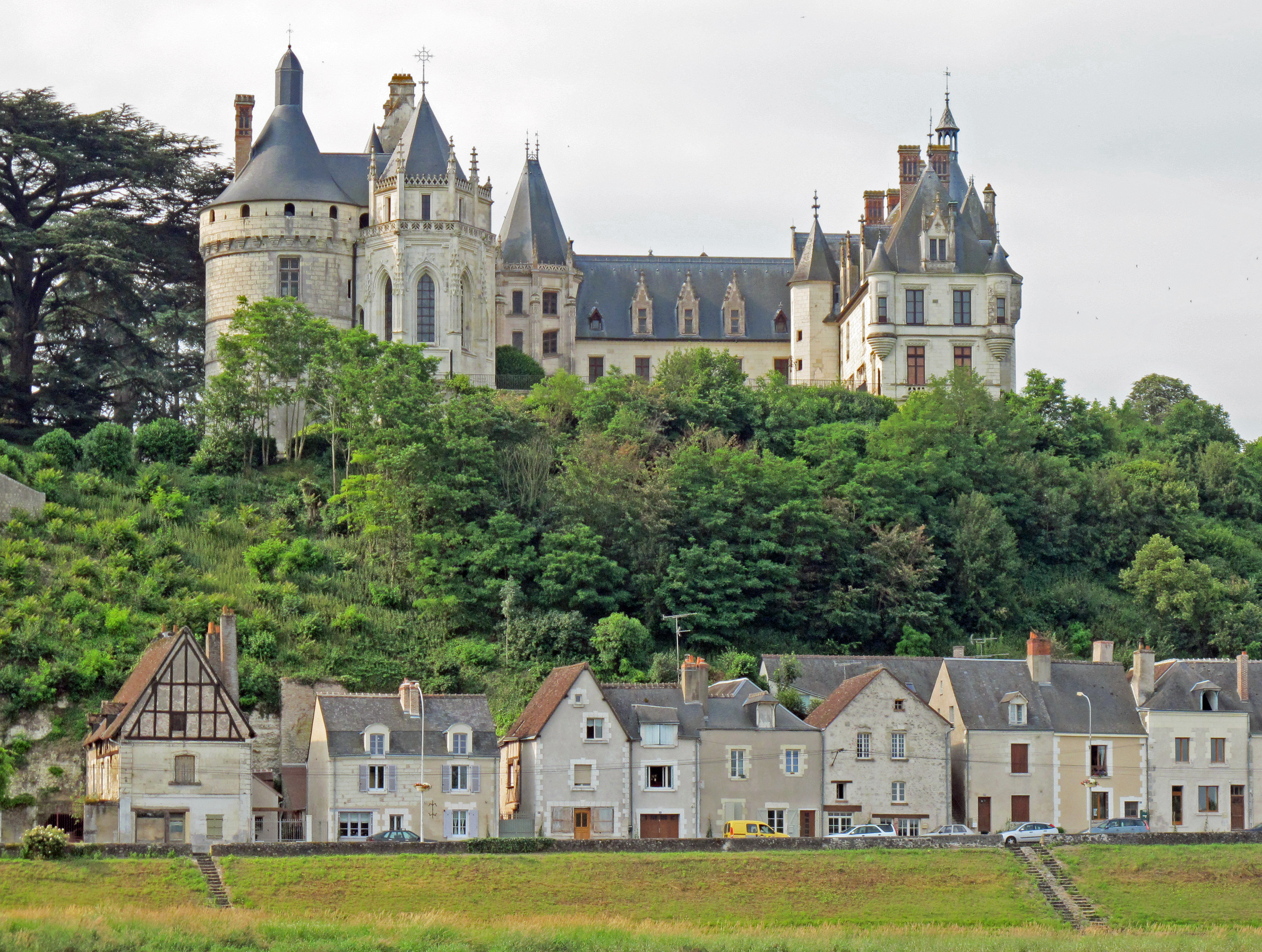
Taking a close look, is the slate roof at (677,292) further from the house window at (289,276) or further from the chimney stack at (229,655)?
the chimney stack at (229,655)

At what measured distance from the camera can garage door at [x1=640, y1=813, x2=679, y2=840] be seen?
59.1 metres

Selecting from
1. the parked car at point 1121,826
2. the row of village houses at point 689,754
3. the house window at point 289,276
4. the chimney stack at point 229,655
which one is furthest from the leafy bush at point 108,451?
the parked car at point 1121,826

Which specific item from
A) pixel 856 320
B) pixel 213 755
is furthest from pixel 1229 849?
pixel 856 320

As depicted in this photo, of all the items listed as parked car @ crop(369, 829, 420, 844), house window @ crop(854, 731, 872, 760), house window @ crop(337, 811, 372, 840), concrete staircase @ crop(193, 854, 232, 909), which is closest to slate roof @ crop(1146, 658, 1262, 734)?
house window @ crop(854, 731, 872, 760)

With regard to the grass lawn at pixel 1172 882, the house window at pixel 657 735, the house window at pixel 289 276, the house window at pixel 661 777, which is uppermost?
the house window at pixel 289 276

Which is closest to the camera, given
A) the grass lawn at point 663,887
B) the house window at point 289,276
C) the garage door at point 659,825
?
the grass lawn at point 663,887

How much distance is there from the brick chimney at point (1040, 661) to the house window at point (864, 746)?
5579 millimetres

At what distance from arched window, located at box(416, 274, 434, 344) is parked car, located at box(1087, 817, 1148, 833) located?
112ft

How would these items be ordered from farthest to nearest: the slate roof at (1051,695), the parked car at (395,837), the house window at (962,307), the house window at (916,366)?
1. the house window at (962,307)
2. the house window at (916,366)
3. the slate roof at (1051,695)
4. the parked car at (395,837)

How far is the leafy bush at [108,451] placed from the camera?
77.6 meters

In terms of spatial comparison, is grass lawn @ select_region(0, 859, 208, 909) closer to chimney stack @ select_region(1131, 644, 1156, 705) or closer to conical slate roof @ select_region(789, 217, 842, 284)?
chimney stack @ select_region(1131, 644, 1156, 705)

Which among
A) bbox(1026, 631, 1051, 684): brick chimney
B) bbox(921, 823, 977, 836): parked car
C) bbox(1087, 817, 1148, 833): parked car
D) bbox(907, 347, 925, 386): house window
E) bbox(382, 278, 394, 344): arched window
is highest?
bbox(382, 278, 394, 344): arched window

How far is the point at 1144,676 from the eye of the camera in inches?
2483

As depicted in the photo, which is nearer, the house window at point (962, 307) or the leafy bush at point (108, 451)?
the leafy bush at point (108, 451)
